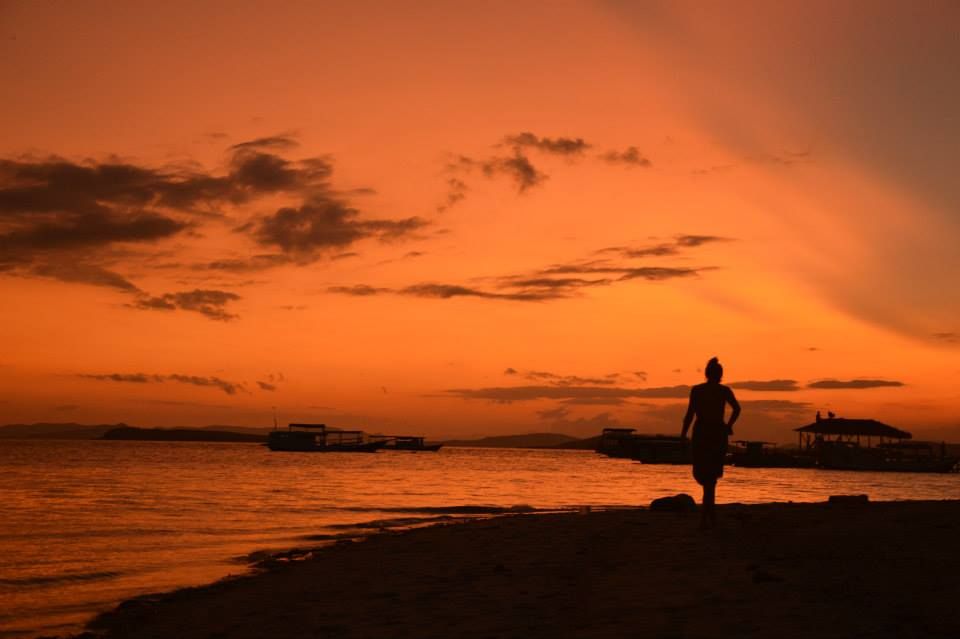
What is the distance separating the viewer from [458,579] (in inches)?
487

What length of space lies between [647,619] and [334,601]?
4.86 m

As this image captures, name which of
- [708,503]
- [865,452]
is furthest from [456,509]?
[865,452]

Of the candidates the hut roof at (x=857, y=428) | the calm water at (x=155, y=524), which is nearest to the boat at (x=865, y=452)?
the hut roof at (x=857, y=428)

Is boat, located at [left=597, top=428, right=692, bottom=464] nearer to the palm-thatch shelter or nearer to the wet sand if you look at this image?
the palm-thatch shelter

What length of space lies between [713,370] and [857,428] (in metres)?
108

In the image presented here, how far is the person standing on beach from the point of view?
1422 cm

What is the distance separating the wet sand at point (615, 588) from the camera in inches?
311

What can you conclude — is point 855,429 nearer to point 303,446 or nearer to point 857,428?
point 857,428

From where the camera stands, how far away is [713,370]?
47.0 ft

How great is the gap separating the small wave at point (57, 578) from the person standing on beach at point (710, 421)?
11708mm

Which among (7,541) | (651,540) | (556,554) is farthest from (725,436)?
(7,541)

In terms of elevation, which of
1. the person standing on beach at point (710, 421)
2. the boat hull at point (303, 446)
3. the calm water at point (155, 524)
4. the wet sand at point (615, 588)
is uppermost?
the person standing on beach at point (710, 421)

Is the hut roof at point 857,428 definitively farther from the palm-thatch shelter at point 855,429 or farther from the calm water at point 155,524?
Result: the calm water at point 155,524

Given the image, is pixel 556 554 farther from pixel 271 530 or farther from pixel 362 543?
pixel 271 530
